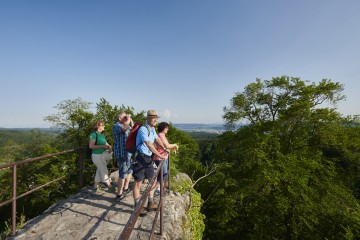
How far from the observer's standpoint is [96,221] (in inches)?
156

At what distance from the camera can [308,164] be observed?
12.6m

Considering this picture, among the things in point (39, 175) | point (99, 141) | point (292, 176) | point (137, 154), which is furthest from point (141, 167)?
point (39, 175)

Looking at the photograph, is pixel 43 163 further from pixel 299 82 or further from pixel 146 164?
pixel 299 82

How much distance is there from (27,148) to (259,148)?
1986cm

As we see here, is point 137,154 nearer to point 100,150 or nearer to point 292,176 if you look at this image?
point 100,150

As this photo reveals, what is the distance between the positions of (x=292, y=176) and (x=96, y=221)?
11.0 meters

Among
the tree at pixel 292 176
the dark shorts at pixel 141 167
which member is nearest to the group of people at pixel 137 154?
the dark shorts at pixel 141 167

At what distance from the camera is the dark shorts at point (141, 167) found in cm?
396

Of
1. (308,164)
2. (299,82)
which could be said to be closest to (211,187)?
(308,164)

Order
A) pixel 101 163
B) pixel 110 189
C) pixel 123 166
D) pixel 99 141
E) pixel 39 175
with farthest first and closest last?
pixel 39 175, pixel 110 189, pixel 101 163, pixel 99 141, pixel 123 166

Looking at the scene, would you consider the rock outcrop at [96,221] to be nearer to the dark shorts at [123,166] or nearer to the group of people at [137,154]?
the group of people at [137,154]

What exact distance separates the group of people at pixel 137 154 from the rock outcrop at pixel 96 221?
0.32 m

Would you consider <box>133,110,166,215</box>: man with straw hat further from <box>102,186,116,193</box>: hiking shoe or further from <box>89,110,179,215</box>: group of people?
<box>102,186,116,193</box>: hiking shoe

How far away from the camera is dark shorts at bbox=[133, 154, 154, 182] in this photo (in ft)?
13.0
